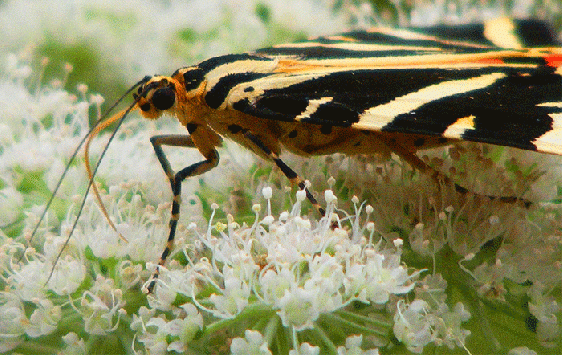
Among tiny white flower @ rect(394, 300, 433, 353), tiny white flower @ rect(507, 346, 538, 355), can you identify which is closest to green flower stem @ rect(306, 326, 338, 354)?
tiny white flower @ rect(394, 300, 433, 353)

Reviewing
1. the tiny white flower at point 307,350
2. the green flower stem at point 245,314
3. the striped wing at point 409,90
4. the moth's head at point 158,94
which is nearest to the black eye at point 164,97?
the moth's head at point 158,94

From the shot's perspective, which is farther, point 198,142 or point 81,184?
point 81,184

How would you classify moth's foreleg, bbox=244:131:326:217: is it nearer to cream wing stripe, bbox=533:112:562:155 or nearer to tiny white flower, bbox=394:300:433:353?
tiny white flower, bbox=394:300:433:353

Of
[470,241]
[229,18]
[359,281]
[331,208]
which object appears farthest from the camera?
[229,18]

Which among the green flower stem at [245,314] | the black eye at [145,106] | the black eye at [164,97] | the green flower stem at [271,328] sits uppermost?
the black eye at [164,97]

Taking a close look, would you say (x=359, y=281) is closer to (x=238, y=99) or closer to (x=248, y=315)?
(x=248, y=315)

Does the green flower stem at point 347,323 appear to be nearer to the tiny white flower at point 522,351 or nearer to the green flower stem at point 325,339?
the green flower stem at point 325,339

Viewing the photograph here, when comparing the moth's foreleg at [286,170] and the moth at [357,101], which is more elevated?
the moth at [357,101]

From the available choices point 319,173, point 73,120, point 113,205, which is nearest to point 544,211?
point 319,173
